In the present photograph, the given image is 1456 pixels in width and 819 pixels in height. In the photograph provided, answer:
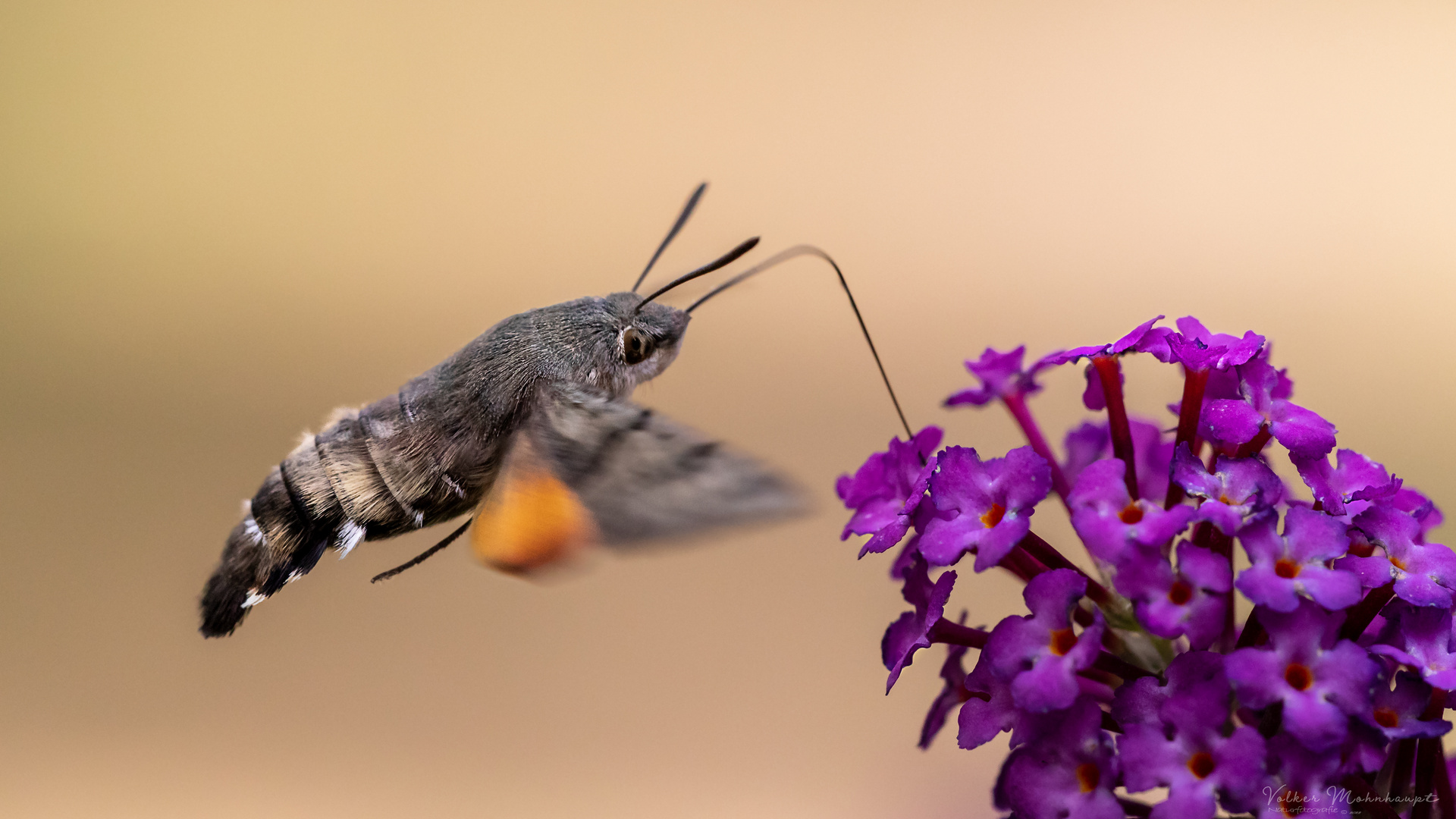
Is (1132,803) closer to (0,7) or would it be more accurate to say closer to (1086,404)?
(1086,404)

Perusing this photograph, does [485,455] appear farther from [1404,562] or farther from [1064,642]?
[1404,562]

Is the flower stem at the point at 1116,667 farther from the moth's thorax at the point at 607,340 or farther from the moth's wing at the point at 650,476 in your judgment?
the moth's thorax at the point at 607,340

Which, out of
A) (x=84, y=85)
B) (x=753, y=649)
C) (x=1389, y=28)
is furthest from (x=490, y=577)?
(x=1389, y=28)

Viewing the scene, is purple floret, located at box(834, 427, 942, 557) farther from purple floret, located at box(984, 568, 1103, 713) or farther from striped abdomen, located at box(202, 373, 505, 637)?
striped abdomen, located at box(202, 373, 505, 637)

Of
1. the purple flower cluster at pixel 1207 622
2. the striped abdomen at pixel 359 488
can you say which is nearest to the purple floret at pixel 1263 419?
the purple flower cluster at pixel 1207 622

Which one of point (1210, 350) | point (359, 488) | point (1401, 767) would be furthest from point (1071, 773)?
point (359, 488)

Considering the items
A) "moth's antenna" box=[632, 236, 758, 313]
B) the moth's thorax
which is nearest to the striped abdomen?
the moth's thorax

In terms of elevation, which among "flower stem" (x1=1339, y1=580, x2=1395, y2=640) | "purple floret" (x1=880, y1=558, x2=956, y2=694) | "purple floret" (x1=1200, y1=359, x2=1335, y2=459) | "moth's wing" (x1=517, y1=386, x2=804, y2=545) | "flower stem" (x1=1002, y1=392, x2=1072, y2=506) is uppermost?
"moth's wing" (x1=517, y1=386, x2=804, y2=545)
